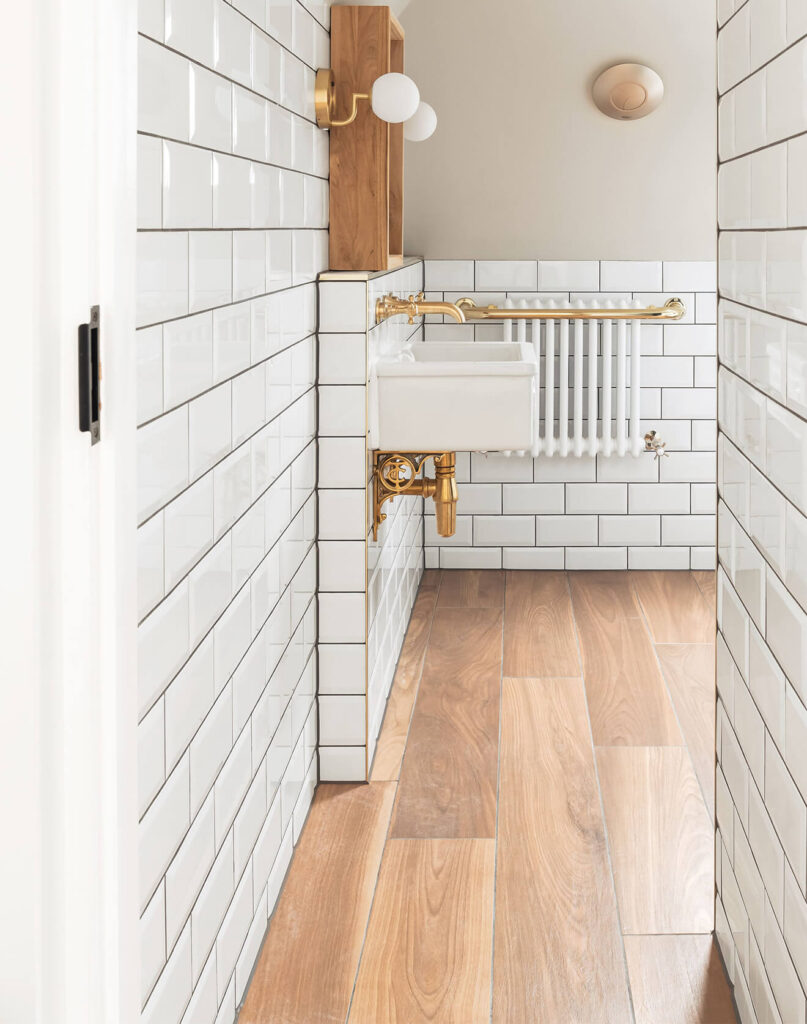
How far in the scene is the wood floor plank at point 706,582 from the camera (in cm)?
405

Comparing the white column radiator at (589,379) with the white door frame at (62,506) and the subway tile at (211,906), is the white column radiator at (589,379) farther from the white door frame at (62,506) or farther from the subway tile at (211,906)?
the white door frame at (62,506)

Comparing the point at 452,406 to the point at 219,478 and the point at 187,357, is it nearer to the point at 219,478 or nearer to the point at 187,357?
the point at 219,478

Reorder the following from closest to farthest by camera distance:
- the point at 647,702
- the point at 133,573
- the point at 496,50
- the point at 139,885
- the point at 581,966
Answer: the point at 133,573 → the point at 139,885 → the point at 581,966 → the point at 647,702 → the point at 496,50

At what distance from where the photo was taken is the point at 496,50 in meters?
4.14

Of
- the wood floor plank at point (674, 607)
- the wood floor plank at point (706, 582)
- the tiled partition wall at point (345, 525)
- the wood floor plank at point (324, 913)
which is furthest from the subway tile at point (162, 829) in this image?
the wood floor plank at point (706, 582)

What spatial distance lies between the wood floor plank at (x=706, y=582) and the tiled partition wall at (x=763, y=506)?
2.29 metres

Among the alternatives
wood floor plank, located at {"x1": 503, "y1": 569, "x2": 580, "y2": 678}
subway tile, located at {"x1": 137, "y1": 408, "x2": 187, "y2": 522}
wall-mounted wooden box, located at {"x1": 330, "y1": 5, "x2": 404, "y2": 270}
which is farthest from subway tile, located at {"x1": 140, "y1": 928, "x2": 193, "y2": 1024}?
wood floor plank, located at {"x1": 503, "y1": 569, "x2": 580, "y2": 678}

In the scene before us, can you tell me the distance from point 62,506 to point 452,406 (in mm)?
1896

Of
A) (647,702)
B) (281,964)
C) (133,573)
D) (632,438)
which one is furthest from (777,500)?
(632,438)

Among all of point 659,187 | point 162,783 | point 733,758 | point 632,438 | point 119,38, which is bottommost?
point 733,758

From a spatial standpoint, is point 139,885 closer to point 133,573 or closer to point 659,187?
point 133,573

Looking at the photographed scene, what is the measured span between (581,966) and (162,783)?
2.95 feet

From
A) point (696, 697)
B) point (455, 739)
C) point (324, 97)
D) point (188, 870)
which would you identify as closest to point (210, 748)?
point (188, 870)

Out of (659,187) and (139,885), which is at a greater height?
(659,187)
